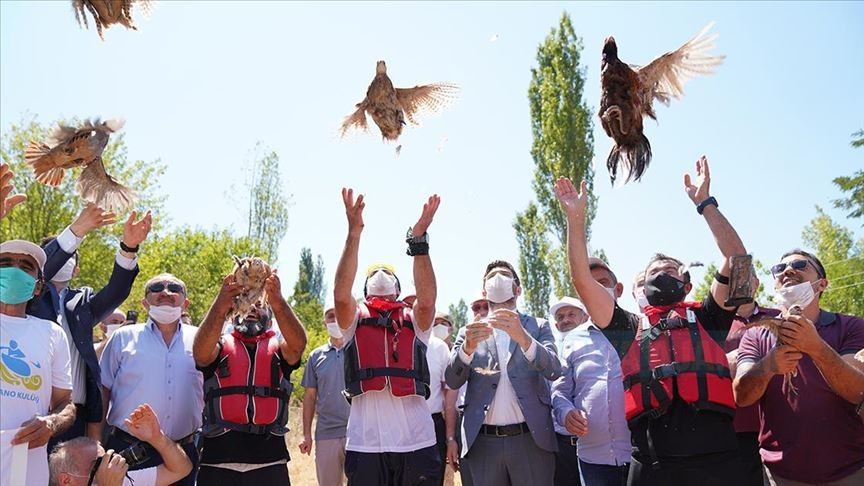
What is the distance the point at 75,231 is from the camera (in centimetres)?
552

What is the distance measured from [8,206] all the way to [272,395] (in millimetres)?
2208

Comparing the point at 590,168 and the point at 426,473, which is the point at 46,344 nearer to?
the point at 426,473

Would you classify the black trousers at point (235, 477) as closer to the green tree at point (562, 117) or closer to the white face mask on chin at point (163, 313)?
the white face mask on chin at point (163, 313)

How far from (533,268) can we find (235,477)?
71.6 ft

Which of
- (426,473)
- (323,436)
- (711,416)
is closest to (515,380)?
(426,473)

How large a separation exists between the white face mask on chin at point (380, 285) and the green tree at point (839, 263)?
49.9ft

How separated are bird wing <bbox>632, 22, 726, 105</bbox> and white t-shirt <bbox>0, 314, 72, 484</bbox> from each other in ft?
13.4

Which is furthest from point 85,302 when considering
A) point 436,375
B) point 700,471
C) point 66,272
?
point 700,471

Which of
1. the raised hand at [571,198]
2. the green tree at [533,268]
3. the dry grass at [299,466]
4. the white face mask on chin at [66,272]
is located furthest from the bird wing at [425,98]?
the green tree at [533,268]

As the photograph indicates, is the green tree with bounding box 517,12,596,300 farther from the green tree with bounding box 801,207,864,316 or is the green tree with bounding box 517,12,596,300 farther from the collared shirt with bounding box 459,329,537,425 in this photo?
the collared shirt with bounding box 459,329,537,425

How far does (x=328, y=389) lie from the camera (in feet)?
26.8

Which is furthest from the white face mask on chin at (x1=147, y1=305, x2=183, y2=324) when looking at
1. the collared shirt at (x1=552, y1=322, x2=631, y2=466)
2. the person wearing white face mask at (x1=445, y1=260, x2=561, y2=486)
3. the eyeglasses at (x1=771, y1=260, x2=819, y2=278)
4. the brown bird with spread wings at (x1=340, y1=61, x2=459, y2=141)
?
the eyeglasses at (x1=771, y1=260, x2=819, y2=278)

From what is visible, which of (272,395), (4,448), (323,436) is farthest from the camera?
(323,436)

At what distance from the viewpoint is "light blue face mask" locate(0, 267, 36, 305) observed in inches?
173
